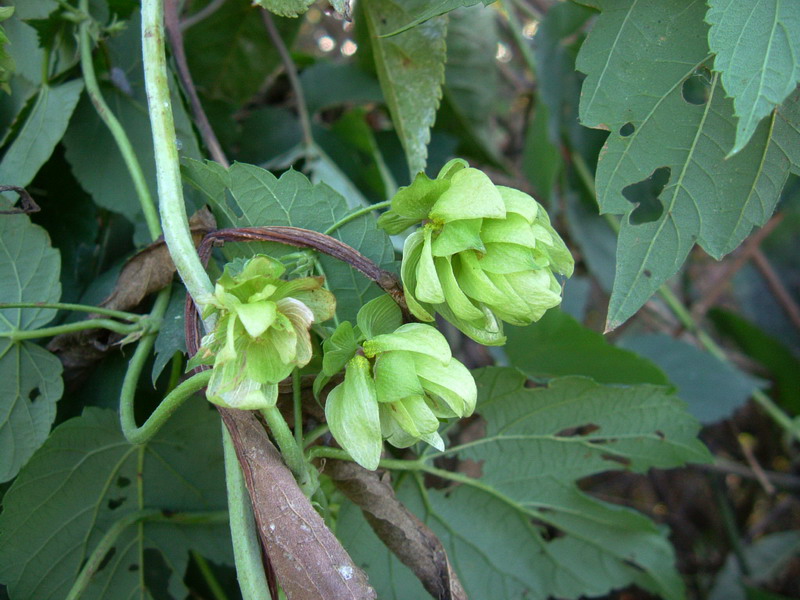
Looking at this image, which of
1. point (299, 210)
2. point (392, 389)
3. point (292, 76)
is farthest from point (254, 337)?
point (292, 76)

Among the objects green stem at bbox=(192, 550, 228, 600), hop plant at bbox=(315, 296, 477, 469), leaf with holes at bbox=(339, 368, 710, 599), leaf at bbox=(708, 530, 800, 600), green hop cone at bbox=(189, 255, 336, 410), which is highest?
green hop cone at bbox=(189, 255, 336, 410)

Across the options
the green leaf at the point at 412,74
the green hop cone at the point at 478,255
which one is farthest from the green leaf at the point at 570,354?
the green hop cone at the point at 478,255

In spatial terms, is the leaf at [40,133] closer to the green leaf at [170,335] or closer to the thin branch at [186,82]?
the thin branch at [186,82]

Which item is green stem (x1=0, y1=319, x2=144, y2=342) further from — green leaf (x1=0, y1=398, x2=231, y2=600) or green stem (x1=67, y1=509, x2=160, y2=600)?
green stem (x1=67, y1=509, x2=160, y2=600)

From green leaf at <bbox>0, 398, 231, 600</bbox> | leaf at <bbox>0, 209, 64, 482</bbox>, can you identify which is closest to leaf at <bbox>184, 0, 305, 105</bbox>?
leaf at <bbox>0, 209, 64, 482</bbox>

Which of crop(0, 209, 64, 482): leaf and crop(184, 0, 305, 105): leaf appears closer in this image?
crop(0, 209, 64, 482): leaf

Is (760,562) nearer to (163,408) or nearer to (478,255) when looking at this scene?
(478,255)
